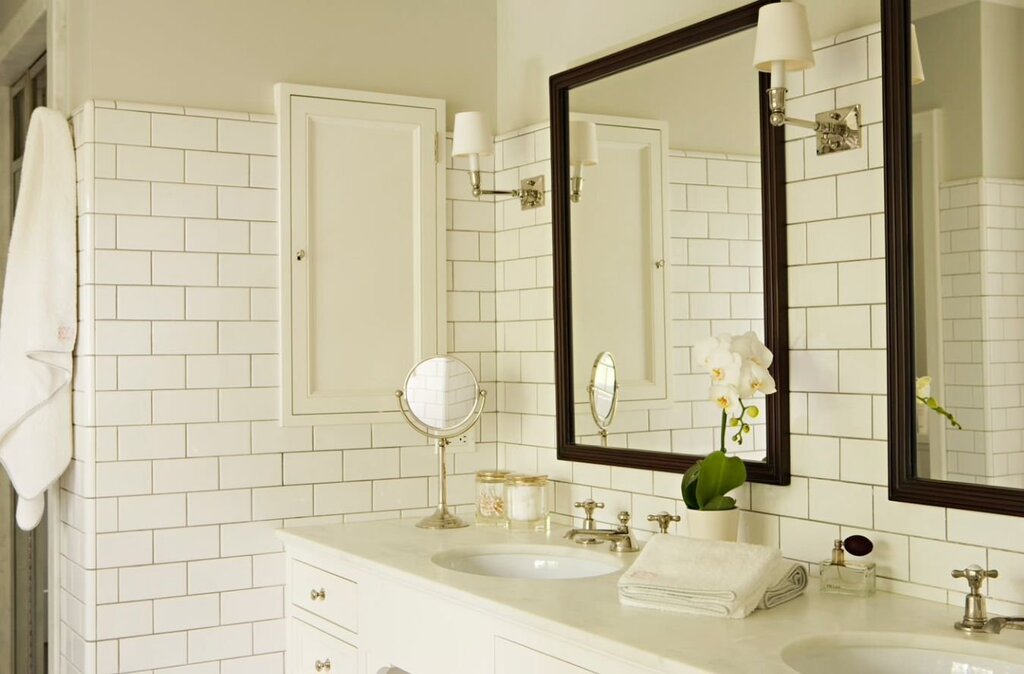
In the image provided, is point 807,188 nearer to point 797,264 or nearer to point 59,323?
point 797,264

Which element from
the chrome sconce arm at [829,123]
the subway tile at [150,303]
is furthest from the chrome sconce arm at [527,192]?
the chrome sconce arm at [829,123]

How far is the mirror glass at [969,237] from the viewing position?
1884 mm

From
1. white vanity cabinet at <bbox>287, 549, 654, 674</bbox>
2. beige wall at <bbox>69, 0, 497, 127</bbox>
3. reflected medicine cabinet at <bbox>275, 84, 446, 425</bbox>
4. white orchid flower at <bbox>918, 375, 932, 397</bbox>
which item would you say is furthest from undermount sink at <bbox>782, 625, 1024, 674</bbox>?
beige wall at <bbox>69, 0, 497, 127</bbox>

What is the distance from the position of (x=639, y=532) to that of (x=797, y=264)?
2.72ft

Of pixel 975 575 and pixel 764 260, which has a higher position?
pixel 764 260

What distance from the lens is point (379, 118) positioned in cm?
321

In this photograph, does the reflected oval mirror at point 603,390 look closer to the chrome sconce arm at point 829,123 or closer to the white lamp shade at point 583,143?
the white lamp shade at point 583,143

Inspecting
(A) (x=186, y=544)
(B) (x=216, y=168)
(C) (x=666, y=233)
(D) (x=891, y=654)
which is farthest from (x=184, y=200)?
(D) (x=891, y=654)

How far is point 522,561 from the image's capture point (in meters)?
2.74

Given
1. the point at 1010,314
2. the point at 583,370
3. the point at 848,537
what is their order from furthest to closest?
the point at 583,370, the point at 848,537, the point at 1010,314

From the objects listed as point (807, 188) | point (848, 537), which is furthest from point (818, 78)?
point (848, 537)

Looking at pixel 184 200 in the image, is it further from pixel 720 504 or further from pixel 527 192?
pixel 720 504

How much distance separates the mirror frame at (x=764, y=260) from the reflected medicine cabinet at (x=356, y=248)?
41 cm

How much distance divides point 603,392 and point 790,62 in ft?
3.38
